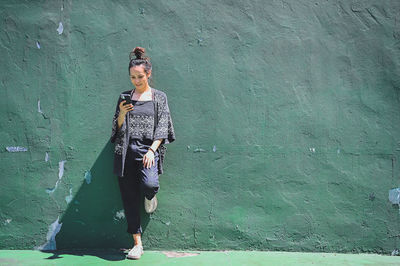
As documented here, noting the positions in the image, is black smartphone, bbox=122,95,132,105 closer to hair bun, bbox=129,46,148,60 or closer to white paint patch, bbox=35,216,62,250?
hair bun, bbox=129,46,148,60

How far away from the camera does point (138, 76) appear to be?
147 inches

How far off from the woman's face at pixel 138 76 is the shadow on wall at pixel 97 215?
0.68 metres

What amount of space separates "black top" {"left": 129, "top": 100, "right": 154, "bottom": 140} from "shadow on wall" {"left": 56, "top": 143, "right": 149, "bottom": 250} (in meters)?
0.44

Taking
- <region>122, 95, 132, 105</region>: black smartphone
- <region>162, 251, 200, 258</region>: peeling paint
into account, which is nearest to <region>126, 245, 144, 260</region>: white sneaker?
<region>162, 251, 200, 258</region>: peeling paint

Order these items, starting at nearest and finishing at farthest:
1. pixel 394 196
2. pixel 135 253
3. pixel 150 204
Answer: pixel 135 253 → pixel 150 204 → pixel 394 196

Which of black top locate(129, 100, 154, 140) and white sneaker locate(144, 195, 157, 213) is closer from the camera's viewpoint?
black top locate(129, 100, 154, 140)

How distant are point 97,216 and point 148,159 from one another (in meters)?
0.91

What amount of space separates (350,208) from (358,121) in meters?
0.83

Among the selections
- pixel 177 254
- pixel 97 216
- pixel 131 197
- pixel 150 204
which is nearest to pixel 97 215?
pixel 97 216

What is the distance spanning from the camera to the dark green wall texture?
157 inches

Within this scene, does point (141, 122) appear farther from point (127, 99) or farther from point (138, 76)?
point (138, 76)

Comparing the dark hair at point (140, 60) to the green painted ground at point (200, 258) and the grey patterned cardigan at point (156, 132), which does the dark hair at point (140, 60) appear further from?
the green painted ground at point (200, 258)

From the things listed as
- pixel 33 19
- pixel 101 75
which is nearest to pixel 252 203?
pixel 101 75

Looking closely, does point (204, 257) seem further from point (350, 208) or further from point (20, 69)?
point (20, 69)
